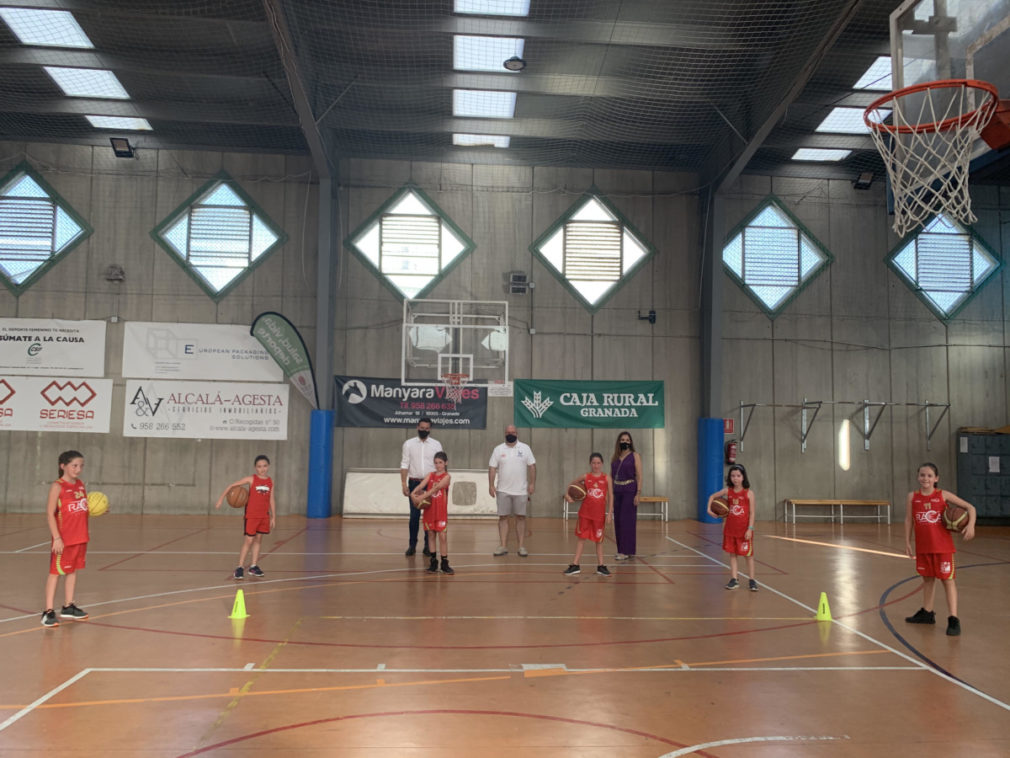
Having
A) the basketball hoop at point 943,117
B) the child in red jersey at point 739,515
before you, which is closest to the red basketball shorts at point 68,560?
the child in red jersey at point 739,515

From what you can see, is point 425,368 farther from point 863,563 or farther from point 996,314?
point 996,314

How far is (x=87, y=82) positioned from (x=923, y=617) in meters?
15.2

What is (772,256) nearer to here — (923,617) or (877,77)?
(877,77)

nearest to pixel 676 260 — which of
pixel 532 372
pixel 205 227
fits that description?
pixel 532 372

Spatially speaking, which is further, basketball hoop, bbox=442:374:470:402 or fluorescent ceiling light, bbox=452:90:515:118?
basketball hoop, bbox=442:374:470:402

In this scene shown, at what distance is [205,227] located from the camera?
16.5m

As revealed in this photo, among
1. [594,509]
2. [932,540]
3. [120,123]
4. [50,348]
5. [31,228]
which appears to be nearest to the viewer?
[932,540]

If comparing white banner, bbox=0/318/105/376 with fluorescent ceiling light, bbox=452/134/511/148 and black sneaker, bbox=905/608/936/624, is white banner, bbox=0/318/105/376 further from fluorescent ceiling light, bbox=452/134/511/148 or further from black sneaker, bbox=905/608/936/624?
black sneaker, bbox=905/608/936/624

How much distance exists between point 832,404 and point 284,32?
42.9ft

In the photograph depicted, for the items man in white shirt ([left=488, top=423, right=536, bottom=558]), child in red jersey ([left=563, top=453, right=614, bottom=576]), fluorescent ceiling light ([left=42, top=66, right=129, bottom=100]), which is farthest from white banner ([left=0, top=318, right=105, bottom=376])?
child in red jersey ([left=563, top=453, right=614, bottom=576])

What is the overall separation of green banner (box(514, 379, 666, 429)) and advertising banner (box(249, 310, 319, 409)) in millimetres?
4367

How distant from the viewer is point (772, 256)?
1719 cm

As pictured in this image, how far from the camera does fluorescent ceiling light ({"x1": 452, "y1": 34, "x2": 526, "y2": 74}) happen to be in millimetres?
12305

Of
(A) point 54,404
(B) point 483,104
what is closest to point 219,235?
(A) point 54,404
